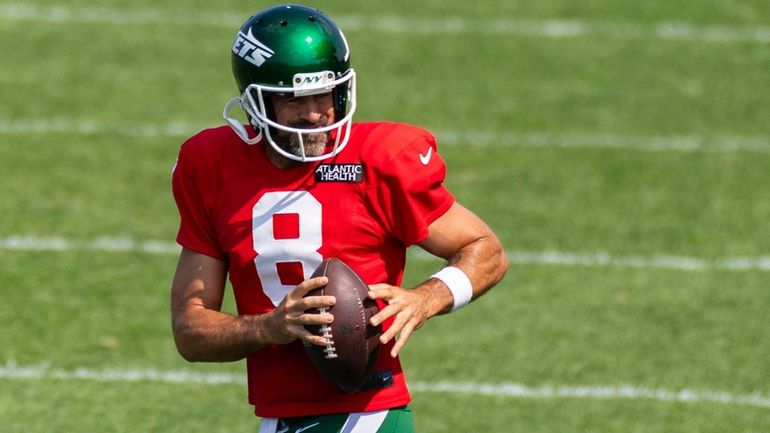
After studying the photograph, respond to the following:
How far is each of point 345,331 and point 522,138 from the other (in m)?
6.00

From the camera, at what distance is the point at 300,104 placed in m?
4.00

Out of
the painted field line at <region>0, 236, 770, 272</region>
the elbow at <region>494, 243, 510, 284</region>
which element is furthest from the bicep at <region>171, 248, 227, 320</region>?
the painted field line at <region>0, 236, 770, 272</region>

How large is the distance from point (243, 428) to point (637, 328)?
2218 millimetres

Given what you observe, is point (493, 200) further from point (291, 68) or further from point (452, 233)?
point (291, 68)

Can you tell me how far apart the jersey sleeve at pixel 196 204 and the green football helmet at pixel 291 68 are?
0.62 ft

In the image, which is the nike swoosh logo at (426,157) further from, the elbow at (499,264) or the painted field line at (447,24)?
the painted field line at (447,24)

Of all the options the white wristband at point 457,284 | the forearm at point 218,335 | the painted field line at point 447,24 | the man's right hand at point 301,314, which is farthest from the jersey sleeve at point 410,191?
the painted field line at point 447,24

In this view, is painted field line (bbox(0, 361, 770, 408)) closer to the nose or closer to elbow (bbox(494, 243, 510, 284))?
elbow (bbox(494, 243, 510, 284))

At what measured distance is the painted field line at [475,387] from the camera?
251 inches

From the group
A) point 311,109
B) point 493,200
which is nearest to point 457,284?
point 311,109

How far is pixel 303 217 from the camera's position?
400cm

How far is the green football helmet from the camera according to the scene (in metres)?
3.96

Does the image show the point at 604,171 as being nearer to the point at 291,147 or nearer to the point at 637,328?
the point at 637,328

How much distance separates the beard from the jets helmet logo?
0.21 meters
